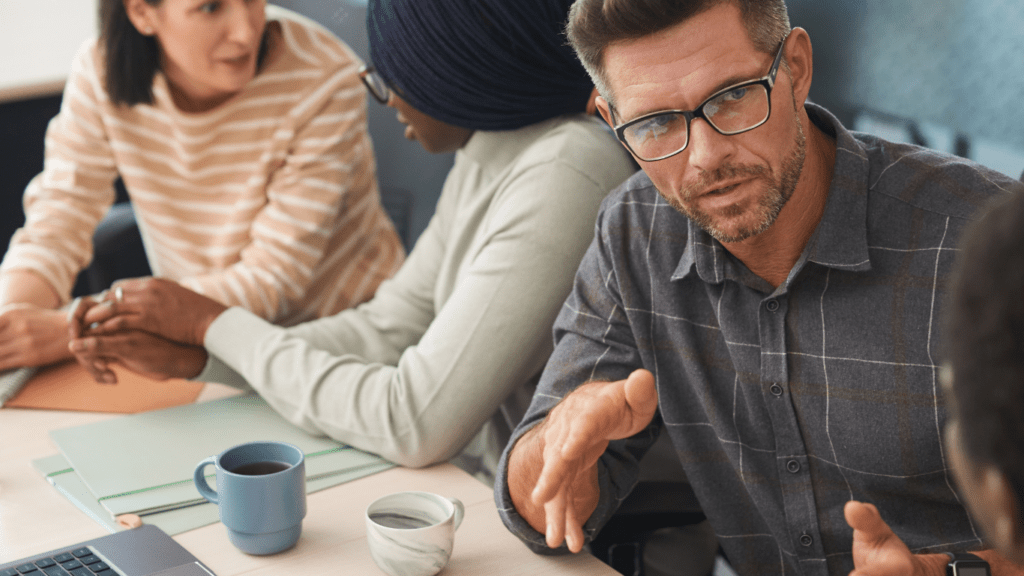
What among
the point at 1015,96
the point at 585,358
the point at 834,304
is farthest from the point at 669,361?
the point at 1015,96

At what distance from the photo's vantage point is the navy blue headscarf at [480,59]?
116 cm

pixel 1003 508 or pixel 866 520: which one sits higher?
pixel 1003 508

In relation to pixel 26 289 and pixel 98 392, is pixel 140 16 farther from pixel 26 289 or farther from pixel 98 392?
pixel 98 392

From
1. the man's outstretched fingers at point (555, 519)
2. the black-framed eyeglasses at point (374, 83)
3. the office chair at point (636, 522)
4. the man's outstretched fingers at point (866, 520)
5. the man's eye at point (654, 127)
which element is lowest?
the office chair at point (636, 522)

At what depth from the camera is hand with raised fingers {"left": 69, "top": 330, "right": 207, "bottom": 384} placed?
1282mm

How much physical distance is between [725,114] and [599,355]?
31 centimetres

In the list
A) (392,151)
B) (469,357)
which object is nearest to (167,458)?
(469,357)

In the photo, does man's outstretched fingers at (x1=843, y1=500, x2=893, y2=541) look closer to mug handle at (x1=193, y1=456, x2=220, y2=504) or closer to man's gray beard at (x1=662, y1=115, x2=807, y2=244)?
man's gray beard at (x1=662, y1=115, x2=807, y2=244)

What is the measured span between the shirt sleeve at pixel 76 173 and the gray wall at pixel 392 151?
29.9 inches

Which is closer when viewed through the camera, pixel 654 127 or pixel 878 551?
pixel 878 551

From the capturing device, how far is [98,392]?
132 centimetres

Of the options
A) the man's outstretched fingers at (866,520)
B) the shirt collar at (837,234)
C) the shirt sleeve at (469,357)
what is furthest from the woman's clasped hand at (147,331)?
the man's outstretched fingers at (866,520)

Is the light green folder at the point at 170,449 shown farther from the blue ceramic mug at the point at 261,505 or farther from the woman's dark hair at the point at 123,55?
the woman's dark hair at the point at 123,55

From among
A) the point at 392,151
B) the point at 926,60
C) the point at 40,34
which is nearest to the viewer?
the point at 926,60
